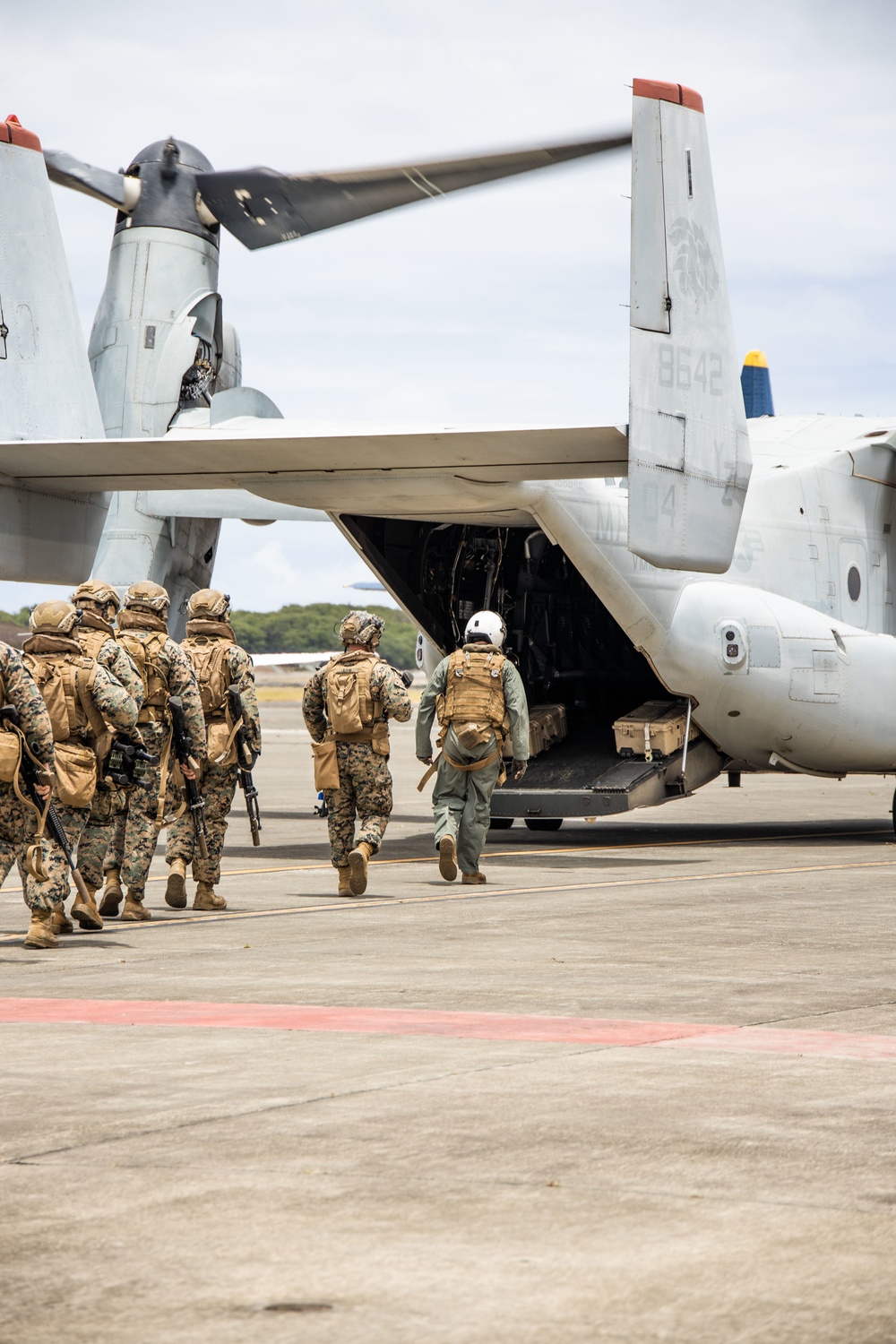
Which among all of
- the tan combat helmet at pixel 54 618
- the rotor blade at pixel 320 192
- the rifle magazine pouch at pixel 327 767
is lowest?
the rifle magazine pouch at pixel 327 767

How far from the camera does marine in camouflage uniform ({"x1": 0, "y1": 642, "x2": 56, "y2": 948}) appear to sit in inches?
341

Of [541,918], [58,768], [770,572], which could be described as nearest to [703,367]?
[770,572]

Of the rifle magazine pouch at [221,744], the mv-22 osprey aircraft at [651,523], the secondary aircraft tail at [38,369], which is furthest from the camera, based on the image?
the secondary aircraft tail at [38,369]

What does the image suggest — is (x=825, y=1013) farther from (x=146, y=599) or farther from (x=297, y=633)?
(x=297, y=633)

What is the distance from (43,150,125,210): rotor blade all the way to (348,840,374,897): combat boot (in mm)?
8845

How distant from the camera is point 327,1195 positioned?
4.10 metres

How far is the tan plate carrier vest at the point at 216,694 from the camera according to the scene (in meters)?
11.2

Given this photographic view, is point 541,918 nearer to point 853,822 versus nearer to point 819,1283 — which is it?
point 819,1283

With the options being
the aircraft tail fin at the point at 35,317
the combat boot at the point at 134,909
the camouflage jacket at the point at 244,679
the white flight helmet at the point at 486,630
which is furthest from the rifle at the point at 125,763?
the aircraft tail fin at the point at 35,317

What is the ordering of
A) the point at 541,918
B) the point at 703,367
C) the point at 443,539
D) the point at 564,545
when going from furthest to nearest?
the point at 443,539 → the point at 564,545 → the point at 703,367 → the point at 541,918

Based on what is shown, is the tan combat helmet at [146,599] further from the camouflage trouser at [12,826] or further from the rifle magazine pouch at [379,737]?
the camouflage trouser at [12,826]

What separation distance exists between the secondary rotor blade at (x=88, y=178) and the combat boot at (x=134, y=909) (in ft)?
30.6

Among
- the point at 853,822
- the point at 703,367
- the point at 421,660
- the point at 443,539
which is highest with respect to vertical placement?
the point at 703,367

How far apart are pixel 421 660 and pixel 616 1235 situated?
1494 cm
